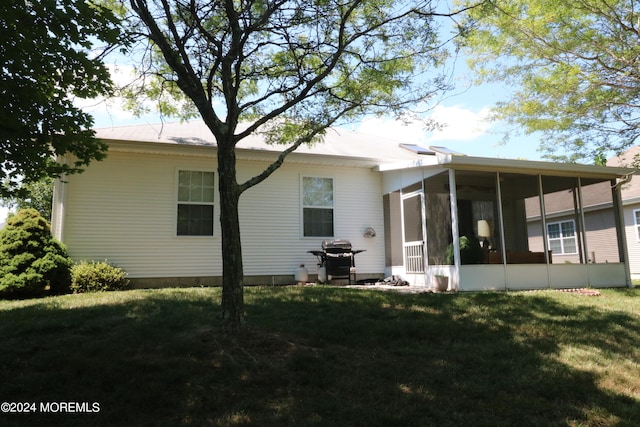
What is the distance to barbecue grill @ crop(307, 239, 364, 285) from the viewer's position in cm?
990

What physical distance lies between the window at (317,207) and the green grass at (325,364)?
14.7 ft

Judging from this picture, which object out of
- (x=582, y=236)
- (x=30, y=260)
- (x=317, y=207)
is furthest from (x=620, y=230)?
(x=30, y=260)

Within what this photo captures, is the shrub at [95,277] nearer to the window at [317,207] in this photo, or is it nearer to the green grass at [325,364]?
the green grass at [325,364]

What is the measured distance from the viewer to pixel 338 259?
32.7 feet

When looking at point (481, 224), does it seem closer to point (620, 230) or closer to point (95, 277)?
point (620, 230)

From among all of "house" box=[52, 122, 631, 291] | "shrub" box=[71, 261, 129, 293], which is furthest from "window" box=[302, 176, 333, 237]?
"shrub" box=[71, 261, 129, 293]

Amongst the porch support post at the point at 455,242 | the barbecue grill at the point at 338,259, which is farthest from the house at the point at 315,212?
the barbecue grill at the point at 338,259

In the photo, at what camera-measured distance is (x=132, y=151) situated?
31.3 ft

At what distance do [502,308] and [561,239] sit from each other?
38.1 ft

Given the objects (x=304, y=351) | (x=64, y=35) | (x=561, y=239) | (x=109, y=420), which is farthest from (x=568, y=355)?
(x=561, y=239)

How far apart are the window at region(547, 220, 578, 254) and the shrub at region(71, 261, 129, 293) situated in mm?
14388

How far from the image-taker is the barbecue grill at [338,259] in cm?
990

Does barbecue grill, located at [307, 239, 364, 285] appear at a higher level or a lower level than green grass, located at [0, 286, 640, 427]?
higher

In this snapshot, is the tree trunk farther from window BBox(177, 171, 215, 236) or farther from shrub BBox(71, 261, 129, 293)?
window BBox(177, 171, 215, 236)
